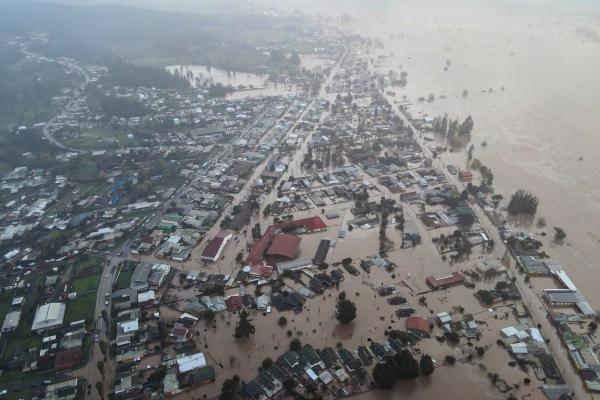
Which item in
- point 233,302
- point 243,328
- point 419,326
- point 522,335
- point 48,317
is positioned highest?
point 522,335

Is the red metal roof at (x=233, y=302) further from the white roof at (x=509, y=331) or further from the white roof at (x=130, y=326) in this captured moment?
the white roof at (x=509, y=331)

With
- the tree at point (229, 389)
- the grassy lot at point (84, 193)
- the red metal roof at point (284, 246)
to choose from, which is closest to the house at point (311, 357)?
the tree at point (229, 389)

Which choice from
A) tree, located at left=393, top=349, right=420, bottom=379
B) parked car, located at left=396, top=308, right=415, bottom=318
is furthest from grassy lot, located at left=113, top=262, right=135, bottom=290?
tree, located at left=393, top=349, right=420, bottom=379

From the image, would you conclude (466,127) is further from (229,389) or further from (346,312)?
(229,389)

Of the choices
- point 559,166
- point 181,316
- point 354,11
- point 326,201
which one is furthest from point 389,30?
point 181,316

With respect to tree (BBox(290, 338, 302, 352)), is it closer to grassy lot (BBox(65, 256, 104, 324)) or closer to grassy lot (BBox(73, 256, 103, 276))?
grassy lot (BBox(65, 256, 104, 324))

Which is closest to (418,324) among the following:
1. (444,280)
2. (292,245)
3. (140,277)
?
(444,280)

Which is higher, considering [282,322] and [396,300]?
[396,300]
